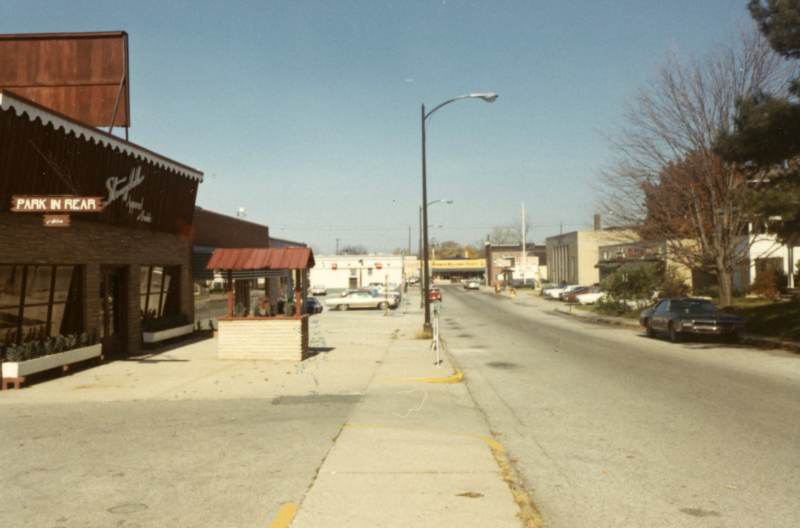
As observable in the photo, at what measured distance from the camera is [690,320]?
73.4ft

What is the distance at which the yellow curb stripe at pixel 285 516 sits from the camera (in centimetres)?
547

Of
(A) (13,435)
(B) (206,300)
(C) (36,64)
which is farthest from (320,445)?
(B) (206,300)

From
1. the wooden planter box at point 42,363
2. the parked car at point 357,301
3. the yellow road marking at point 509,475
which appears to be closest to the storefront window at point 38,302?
the wooden planter box at point 42,363

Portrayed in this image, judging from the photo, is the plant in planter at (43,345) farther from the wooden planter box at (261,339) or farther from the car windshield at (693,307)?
the car windshield at (693,307)

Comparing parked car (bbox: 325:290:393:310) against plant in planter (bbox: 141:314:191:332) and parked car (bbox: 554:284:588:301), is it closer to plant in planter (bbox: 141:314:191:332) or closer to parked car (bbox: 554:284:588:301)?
parked car (bbox: 554:284:588:301)

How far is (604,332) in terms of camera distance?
28.9m

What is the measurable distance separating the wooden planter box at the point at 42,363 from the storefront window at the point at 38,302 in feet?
2.67

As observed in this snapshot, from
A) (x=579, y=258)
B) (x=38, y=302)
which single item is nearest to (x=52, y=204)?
(x=38, y=302)

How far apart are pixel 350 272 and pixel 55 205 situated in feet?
245

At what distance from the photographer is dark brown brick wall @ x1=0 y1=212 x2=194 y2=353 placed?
45.3ft

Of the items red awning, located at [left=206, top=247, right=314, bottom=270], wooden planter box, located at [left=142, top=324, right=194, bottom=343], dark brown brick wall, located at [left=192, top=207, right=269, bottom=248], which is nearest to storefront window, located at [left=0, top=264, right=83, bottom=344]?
red awning, located at [left=206, top=247, right=314, bottom=270]

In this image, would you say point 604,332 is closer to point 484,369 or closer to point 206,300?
point 484,369

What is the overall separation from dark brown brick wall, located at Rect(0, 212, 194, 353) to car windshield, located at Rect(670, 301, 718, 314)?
654 inches

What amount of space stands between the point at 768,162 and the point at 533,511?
1965 cm
